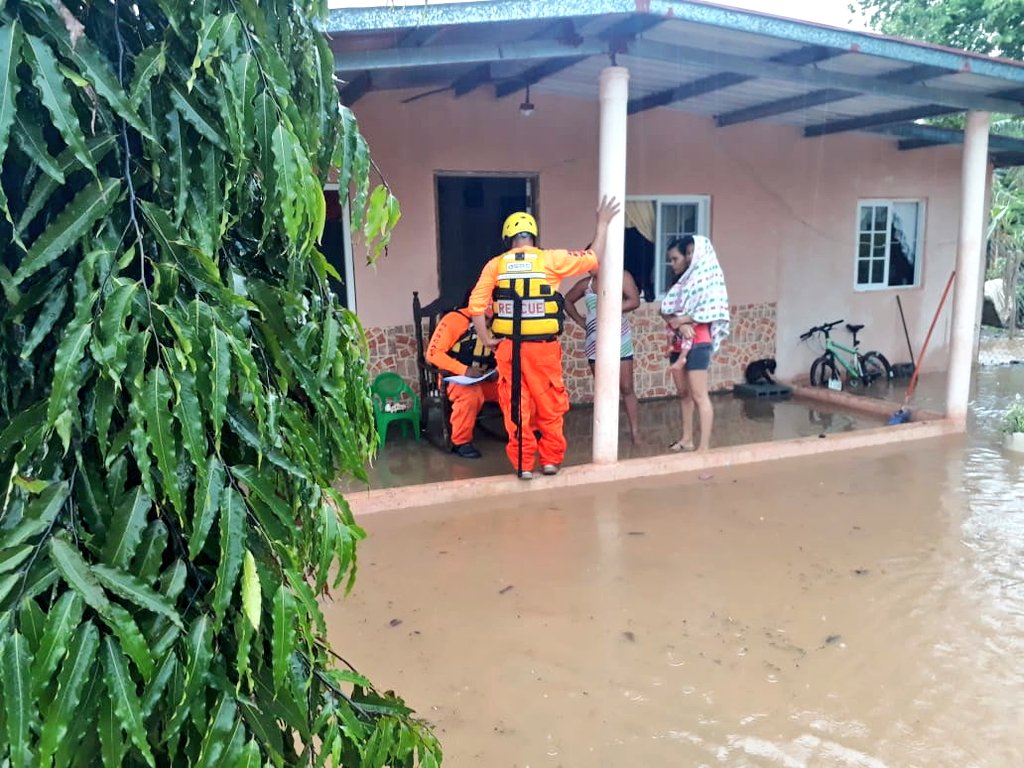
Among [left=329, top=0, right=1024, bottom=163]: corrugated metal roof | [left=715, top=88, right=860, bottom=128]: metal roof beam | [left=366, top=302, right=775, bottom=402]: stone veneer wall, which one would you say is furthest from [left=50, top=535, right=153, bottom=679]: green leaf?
[left=715, top=88, right=860, bottom=128]: metal roof beam

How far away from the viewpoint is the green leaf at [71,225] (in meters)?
0.90

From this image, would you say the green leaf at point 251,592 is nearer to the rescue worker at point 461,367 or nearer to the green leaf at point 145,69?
the green leaf at point 145,69

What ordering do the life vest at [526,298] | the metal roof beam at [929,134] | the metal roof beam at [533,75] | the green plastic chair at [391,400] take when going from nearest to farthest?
the life vest at [526,298] < the metal roof beam at [533,75] < the green plastic chair at [391,400] < the metal roof beam at [929,134]

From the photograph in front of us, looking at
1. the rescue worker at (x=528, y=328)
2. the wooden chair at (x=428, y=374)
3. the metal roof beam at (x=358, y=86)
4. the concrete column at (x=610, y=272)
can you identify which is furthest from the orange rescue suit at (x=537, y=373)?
the metal roof beam at (x=358, y=86)

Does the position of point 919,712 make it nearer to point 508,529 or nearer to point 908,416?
point 508,529

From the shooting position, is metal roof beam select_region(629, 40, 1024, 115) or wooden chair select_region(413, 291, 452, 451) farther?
wooden chair select_region(413, 291, 452, 451)

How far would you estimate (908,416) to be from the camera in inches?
277

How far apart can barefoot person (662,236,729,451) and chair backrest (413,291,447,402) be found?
76.6 inches

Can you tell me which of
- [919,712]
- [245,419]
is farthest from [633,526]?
[245,419]

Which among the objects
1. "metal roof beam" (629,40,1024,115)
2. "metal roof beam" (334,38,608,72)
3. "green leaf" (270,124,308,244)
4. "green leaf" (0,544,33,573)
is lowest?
"green leaf" (0,544,33,573)

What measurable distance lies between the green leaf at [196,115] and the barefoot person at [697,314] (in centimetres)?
487

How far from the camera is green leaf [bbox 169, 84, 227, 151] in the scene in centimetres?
99

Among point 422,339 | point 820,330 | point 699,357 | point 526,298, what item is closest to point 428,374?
point 422,339

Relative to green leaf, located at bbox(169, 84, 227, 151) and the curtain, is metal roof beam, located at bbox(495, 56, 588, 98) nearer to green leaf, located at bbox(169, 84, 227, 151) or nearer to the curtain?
the curtain
